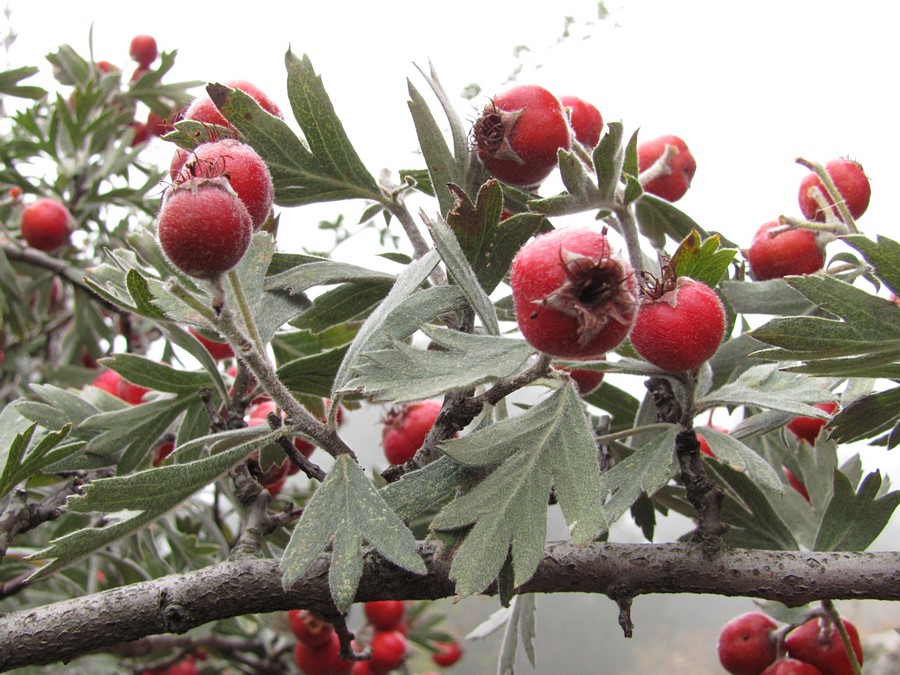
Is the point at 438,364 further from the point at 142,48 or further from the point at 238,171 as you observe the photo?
the point at 142,48

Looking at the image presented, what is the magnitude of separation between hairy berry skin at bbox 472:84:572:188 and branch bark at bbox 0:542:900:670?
0.54 metres

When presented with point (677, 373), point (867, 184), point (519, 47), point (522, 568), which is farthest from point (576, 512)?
point (519, 47)

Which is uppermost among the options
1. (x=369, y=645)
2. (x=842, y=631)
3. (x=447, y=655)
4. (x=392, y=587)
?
(x=392, y=587)

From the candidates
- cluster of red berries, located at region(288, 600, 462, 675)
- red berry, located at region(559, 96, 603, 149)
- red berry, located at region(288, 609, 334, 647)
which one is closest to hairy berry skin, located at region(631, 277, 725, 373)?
red berry, located at region(559, 96, 603, 149)

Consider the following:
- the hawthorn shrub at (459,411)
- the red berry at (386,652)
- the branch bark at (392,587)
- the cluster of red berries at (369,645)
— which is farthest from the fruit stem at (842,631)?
the red berry at (386,652)

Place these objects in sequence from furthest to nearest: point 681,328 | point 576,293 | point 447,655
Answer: point 447,655 → point 681,328 → point 576,293

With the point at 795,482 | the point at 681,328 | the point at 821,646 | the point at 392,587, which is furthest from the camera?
the point at 795,482

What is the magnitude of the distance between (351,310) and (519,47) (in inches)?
61.4

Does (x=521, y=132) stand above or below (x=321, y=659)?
above

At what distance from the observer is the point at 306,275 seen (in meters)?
1.07

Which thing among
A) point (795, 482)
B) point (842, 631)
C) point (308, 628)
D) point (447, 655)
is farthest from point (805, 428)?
point (447, 655)

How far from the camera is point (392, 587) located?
1.02 m

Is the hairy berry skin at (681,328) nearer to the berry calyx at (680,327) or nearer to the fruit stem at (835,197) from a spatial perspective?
the berry calyx at (680,327)

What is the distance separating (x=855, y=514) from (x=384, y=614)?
197 centimetres
